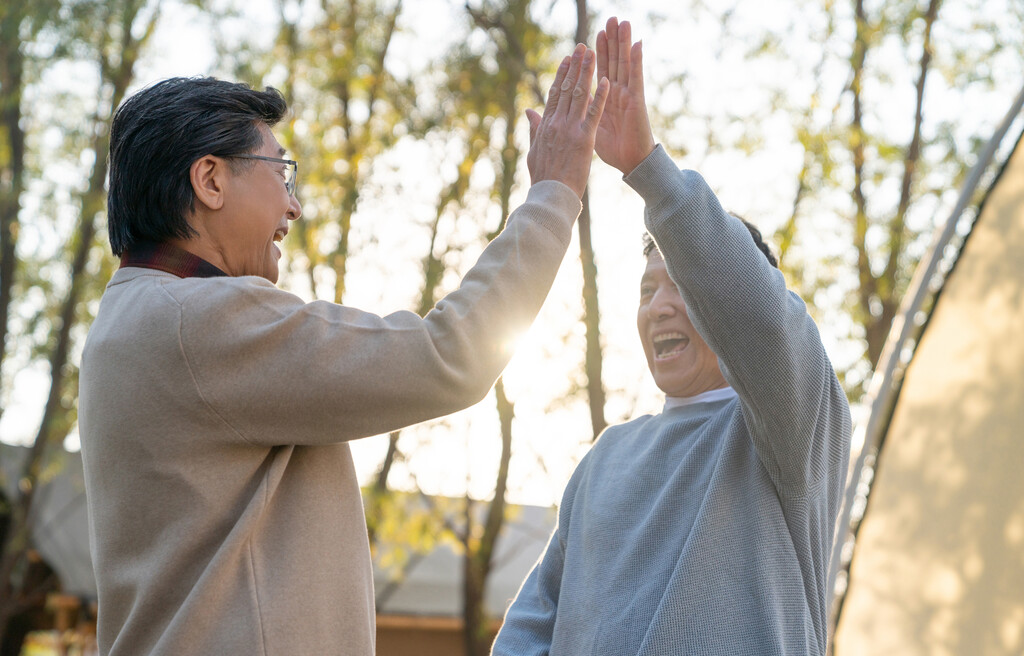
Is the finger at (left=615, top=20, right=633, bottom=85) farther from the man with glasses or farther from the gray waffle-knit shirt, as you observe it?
the man with glasses

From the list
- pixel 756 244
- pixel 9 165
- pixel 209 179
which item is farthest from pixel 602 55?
pixel 9 165

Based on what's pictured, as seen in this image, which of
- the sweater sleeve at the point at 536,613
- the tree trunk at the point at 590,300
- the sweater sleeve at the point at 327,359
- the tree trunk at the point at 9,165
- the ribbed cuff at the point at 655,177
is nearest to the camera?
the sweater sleeve at the point at 327,359

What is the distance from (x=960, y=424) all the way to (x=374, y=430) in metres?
3.53

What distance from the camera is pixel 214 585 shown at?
1.54 meters

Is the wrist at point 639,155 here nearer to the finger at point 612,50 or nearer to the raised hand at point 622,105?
the raised hand at point 622,105

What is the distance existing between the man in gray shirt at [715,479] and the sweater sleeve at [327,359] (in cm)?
42

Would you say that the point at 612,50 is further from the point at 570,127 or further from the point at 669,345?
the point at 669,345

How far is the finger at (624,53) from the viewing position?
6.30 feet

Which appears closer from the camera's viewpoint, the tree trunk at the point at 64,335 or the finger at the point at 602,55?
the finger at the point at 602,55

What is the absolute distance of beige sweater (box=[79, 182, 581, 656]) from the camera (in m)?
1.54

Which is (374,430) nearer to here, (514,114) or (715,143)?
(715,143)

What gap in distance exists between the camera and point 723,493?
6.37 feet

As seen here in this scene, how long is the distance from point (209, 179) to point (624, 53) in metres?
0.80

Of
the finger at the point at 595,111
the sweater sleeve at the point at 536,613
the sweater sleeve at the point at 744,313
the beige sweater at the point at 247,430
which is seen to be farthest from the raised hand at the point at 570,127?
the sweater sleeve at the point at 536,613
